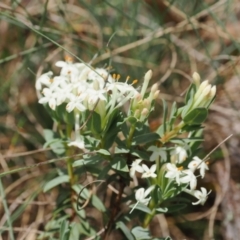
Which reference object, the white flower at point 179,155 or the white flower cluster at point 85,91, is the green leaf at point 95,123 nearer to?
the white flower cluster at point 85,91

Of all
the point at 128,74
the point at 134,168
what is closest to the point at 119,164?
the point at 134,168

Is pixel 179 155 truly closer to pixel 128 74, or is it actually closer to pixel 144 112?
pixel 144 112

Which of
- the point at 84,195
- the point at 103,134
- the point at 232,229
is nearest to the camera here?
the point at 103,134

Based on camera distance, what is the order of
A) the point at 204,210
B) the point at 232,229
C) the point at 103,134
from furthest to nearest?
1. the point at 204,210
2. the point at 232,229
3. the point at 103,134

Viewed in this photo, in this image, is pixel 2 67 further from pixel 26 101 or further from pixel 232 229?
pixel 232 229

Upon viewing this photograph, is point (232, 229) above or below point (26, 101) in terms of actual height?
above

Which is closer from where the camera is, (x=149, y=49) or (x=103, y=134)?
(x=103, y=134)

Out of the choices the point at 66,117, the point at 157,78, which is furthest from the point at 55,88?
the point at 157,78
